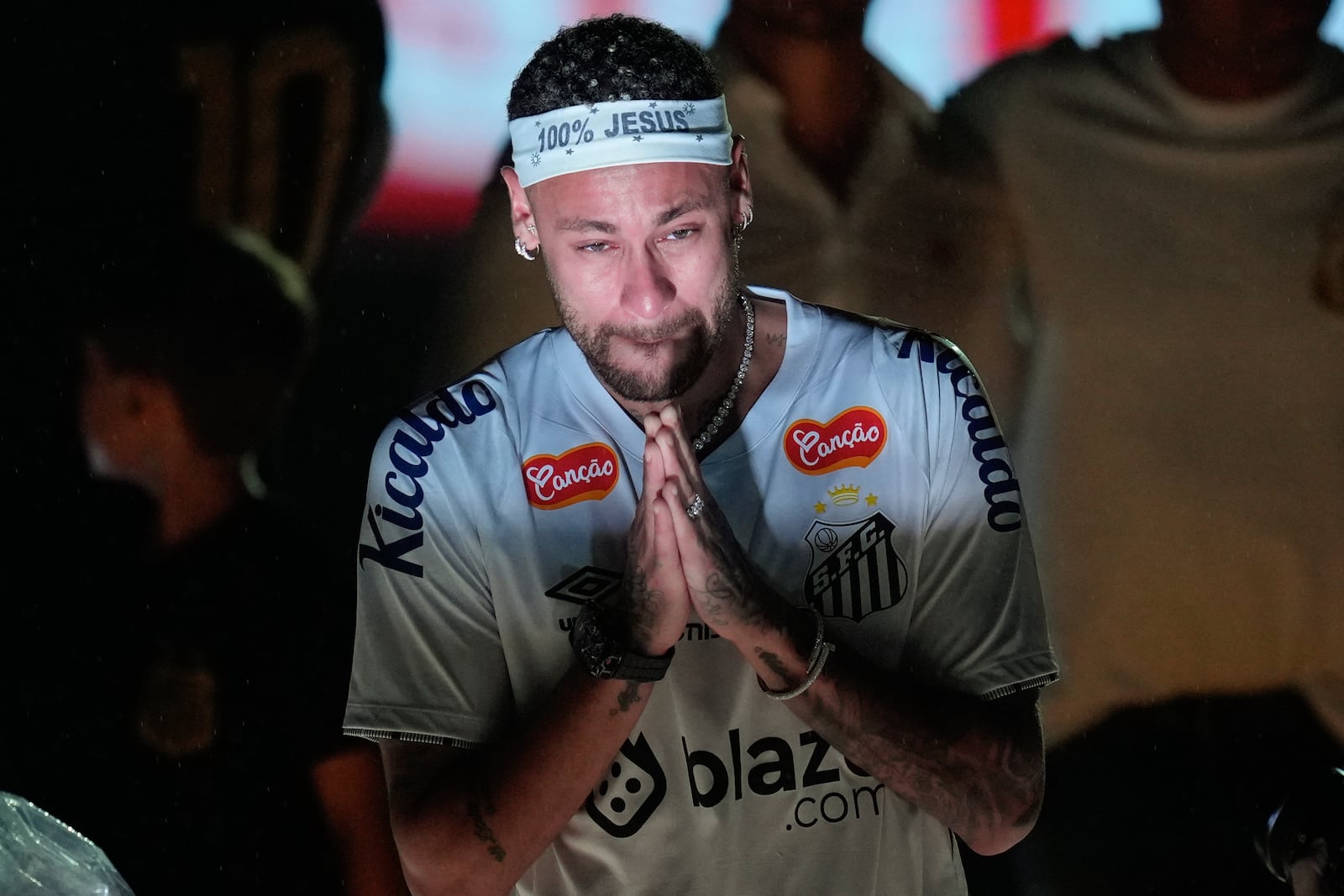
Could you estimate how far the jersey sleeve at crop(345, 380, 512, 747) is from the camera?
1884 mm

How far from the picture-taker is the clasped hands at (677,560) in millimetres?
1642

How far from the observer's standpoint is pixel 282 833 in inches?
86.0

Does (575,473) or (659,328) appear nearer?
Result: (659,328)

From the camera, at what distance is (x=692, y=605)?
1.74 metres

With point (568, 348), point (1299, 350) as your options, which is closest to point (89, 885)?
point (568, 348)

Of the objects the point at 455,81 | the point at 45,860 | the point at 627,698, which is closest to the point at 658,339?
the point at 627,698

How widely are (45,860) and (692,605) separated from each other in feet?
2.80

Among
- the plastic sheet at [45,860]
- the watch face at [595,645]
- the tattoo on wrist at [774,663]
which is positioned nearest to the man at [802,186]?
the watch face at [595,645]

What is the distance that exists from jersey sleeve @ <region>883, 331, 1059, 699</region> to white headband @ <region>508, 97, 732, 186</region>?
461 mm

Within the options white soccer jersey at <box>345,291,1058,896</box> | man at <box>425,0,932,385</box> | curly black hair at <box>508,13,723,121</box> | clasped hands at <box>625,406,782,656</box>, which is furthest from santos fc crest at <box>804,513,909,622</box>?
curly black hair at <box>508,13,723,121</box>

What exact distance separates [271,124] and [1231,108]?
157 cm

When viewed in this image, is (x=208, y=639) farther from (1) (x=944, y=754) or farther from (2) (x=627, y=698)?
(1) (x=944, y=754)

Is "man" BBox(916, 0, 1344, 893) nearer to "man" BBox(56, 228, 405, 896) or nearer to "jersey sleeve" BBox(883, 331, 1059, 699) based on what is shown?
"jersey sleeve" BBox(883, 331, 1059, 699)

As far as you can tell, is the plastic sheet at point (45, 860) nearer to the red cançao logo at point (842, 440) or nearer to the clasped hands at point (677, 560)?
the clasped hands at point (677, 560)
